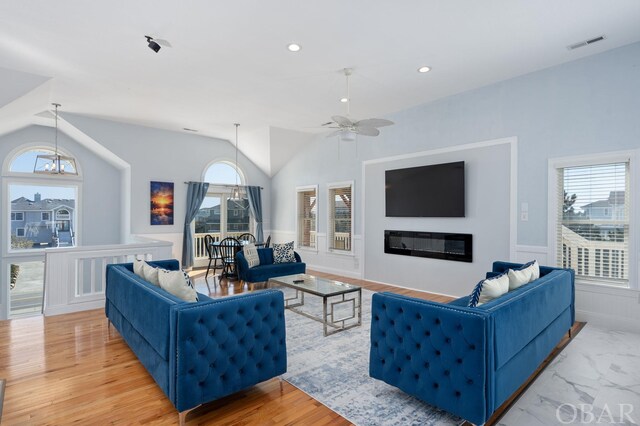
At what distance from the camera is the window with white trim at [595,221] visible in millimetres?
4023

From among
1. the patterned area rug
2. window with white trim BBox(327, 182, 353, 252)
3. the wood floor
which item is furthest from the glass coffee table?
window with white trim BBox(327, 182, 353, 252)

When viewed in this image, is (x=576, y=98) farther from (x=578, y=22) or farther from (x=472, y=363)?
(x=472, y=363)

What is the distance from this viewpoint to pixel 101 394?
2541mm

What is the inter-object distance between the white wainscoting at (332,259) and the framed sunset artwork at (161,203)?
115 inches

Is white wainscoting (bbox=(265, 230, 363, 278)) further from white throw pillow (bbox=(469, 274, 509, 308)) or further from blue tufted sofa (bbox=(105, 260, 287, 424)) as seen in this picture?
blue tufted sofa (bbox=(105, 260, 287, 424))

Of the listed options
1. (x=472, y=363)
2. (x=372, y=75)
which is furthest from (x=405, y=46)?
(x=472, y=363)

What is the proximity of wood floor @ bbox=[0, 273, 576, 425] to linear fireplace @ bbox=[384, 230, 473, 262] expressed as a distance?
3.69 m

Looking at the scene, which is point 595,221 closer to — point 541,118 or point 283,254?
point 541,118

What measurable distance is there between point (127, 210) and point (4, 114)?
9.06 ft

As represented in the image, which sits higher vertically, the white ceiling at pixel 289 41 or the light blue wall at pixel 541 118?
the white ceiling at pixel 289 41

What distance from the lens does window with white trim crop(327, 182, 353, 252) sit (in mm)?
7305

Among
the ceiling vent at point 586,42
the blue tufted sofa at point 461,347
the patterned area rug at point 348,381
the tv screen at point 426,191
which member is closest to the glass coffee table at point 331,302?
the patterned area rug at point 348,381

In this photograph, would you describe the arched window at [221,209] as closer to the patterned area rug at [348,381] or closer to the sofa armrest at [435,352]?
the patterned area rug at [348,381]

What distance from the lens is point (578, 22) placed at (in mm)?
3322
